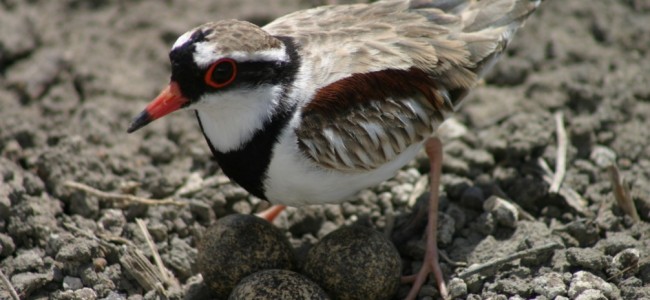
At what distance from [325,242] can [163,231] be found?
3.84 feet

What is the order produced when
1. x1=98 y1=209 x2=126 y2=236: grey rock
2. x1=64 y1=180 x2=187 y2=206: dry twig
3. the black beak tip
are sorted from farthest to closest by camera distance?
1. x1=64 y1=180 x2=187 y2=206: dry twig
2. x1=98 y1=209 x2=126 y2=236: grey rock
3. the black beak tip

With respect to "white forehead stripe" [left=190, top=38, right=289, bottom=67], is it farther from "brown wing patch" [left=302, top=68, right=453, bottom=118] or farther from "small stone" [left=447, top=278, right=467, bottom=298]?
"small stone" [left=447, top=278, right=467, bottom=298]

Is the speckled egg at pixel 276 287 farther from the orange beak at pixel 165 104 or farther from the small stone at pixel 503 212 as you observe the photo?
the small stone at pixel 503 212

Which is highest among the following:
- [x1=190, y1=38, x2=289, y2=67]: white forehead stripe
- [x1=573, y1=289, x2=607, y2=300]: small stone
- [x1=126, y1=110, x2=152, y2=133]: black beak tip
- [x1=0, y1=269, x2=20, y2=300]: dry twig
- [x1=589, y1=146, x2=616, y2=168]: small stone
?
[x1=190, y1=38, x2=289, y2=67]: white forehead stripe

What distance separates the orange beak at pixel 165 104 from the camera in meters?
4.34

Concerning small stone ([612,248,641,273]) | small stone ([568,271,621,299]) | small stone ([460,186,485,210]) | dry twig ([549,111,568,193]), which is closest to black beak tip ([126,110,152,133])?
small stone ([460,186,485,210])

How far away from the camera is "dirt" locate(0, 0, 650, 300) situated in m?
4.87

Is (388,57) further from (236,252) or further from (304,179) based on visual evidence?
(236,252)

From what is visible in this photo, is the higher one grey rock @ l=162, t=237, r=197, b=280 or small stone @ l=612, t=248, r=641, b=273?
grey rock @ l=162, t=237, r=197, b=280

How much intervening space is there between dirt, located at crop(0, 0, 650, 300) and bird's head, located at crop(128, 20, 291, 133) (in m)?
1.14

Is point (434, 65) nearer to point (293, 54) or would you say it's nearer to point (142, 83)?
point (293, 54)

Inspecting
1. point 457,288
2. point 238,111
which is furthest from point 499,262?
point 238,111

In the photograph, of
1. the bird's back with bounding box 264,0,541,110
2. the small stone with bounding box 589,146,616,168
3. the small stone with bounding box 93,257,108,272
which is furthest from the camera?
the small stone with bounding box 589,146,616,168

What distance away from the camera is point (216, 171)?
5836 millimetres
